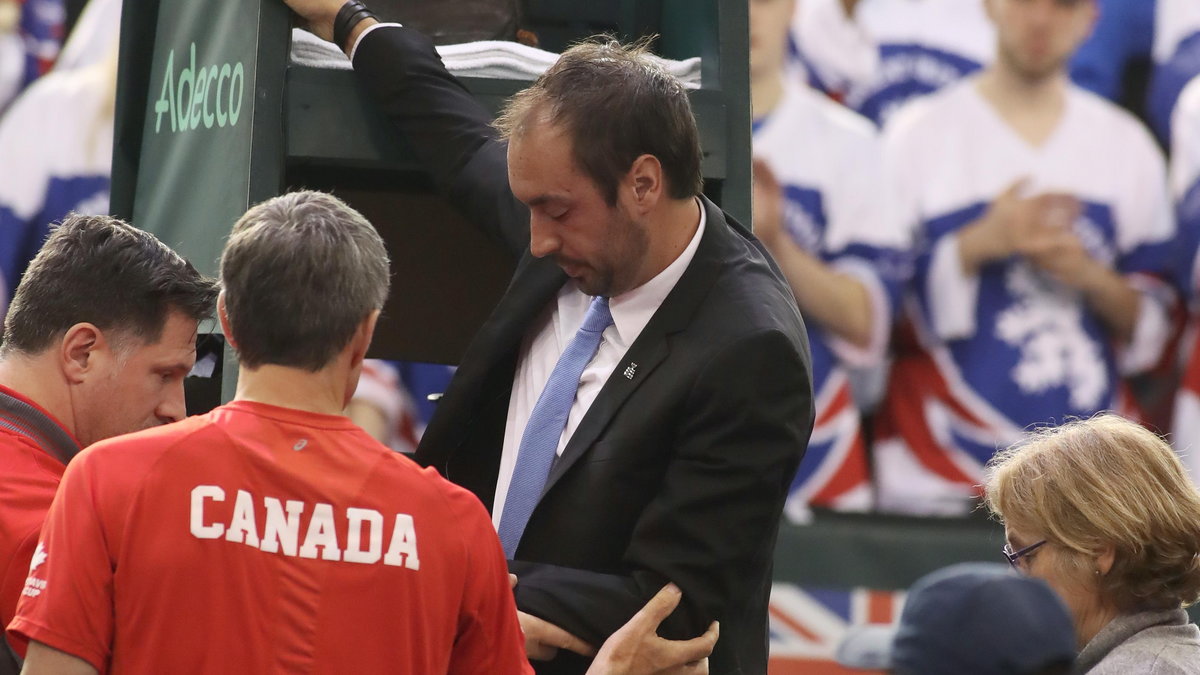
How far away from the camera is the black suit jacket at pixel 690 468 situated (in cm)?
221

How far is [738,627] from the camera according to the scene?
7.86 ft

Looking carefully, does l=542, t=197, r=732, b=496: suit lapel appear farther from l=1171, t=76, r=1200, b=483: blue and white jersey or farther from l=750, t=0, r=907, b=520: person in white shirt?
l=1171, t=76, r=1200, b=483: blue and white jersey

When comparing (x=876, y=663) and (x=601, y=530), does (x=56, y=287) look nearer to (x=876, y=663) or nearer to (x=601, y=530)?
(x=601, y=530)

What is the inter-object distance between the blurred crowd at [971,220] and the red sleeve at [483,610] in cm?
418

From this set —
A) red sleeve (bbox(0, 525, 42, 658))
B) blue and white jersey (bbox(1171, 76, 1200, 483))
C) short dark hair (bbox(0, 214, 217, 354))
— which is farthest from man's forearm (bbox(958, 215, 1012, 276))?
red sleeve (bbox(0, 525, 42, 658))

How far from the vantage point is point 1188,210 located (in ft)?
19.9

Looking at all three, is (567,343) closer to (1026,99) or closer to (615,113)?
(615,113)

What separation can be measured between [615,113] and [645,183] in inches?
4.6

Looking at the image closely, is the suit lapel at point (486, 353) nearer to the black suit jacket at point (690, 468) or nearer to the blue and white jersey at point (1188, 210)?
the black suit jacket at point (690, 468)

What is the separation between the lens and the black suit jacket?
7.27ft

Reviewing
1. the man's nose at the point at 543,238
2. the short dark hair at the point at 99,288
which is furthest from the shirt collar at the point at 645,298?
the short dark hair at the point at 99,288

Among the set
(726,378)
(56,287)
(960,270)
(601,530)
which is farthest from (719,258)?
(960,270)

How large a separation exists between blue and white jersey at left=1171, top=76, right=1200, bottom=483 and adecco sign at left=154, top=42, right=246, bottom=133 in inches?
168

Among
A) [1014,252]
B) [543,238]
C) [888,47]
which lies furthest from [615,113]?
[1014,252]
